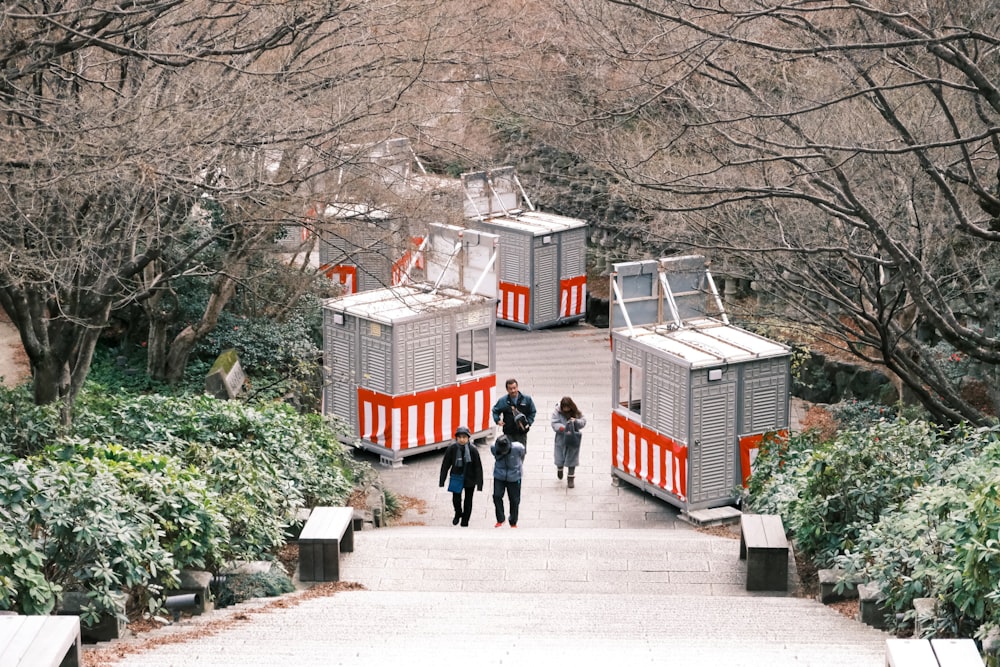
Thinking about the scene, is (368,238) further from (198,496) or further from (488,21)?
(198,496)

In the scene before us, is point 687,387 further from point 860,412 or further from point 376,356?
point 376,356

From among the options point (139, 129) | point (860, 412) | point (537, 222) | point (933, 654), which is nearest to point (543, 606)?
point (933, 654)

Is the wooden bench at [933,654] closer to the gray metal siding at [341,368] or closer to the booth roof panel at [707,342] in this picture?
the booth roof panel at [707,342]

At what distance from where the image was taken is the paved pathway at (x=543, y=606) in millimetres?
7609

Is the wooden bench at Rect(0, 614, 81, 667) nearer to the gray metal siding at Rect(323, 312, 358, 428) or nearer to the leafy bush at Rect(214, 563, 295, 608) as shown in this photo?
the leafy bush at Rect(214, 563, 295, 608)

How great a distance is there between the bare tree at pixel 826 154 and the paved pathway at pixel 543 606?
8.59 ft

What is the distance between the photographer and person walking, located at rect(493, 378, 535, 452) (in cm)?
1600

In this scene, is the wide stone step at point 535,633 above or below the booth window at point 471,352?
below

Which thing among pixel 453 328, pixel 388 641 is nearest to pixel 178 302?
pixel 453 328

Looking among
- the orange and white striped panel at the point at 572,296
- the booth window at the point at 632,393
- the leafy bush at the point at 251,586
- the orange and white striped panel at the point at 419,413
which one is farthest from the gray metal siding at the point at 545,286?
the leafy bush at the point at 251,586

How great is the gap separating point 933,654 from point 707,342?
9885 mm

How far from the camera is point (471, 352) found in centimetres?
1847

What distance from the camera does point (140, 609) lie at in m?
8.90

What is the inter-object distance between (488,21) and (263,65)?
4.27 metres
